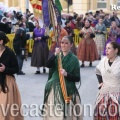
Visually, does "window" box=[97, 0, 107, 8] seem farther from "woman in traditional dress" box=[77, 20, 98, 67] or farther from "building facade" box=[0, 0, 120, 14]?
"woman in traditional dress" box=[77, 20, 98, 67]

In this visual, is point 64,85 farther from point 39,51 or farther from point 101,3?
point 101,3

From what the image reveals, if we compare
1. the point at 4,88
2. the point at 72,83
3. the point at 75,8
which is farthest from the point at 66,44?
the point at 75,8

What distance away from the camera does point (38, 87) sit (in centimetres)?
Answer: 1293

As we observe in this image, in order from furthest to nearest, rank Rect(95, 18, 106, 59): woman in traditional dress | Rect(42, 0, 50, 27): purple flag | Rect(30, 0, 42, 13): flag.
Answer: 1. Rect(95, 18, 106, 59): woman in traditional dress
2. Rect(30, 0, 42, 13): flag
3. Rect(42, 0, 50, 27): purple flag

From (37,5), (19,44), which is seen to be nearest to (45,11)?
(37,5)

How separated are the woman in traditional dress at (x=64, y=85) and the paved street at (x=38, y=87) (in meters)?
1.58

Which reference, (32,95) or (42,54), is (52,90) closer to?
(32,95)

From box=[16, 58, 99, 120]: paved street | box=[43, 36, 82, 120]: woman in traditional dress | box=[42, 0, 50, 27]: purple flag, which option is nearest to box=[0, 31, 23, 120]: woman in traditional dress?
box=[43, 36, 82, 120]: woman in traditional dress

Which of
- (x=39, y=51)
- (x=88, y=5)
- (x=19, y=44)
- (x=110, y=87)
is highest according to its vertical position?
(x=110, y=87)

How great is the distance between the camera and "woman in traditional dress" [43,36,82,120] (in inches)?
296

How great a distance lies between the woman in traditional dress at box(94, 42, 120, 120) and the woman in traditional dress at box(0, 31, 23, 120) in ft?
3.86

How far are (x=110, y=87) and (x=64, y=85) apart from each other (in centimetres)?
66

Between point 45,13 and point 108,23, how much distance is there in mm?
18147

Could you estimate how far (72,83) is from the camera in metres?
7.62
